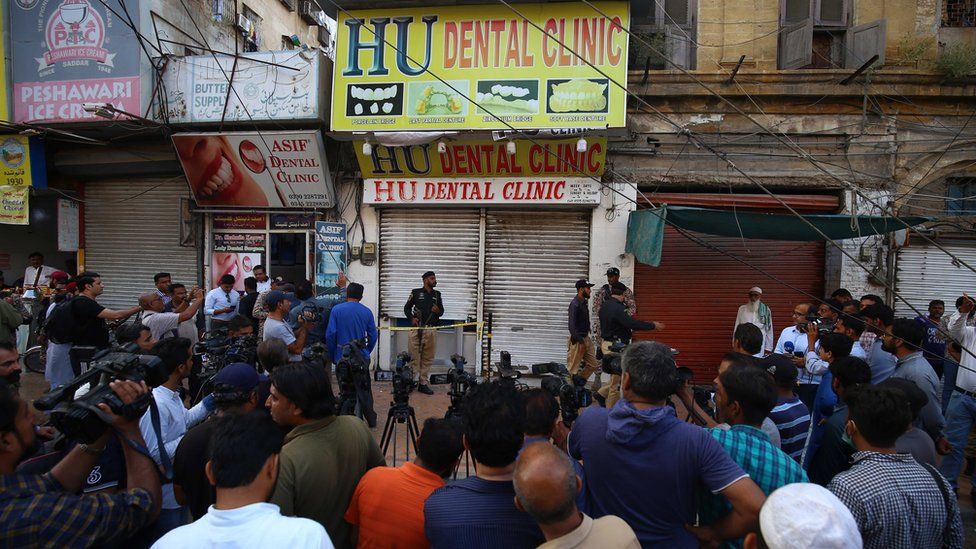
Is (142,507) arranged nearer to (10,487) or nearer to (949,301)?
(10,487)

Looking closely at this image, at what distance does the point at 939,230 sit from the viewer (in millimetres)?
8000

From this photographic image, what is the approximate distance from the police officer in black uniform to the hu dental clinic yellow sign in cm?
245

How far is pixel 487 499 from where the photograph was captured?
195cm

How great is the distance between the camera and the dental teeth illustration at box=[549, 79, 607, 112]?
25.6 ft

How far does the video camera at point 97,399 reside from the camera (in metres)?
1.94

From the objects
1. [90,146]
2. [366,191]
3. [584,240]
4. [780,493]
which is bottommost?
[780,493]

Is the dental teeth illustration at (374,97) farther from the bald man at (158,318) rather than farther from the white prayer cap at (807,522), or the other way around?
the white prayer cap at (807,522)

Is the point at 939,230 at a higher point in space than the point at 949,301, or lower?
higher

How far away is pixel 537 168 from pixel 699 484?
6.71 metres

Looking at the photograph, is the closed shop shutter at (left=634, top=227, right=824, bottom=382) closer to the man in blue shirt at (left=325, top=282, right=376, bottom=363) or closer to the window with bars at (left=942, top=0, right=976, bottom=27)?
the window with bars at (left=942, top=0, right=976, bottom=27)

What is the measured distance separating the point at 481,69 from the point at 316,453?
692 cm

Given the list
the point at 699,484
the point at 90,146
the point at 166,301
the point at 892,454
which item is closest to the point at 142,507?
the point at 699,484

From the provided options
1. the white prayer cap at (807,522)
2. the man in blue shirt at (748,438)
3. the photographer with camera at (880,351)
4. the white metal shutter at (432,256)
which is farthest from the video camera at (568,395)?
the white metal shutter at (432,256)

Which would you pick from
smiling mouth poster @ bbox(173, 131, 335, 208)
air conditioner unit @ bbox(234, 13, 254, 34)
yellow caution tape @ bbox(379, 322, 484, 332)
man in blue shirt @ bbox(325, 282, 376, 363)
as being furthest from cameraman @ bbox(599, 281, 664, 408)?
air conditioner unit @ bbox(234, 13, 254, 34)
